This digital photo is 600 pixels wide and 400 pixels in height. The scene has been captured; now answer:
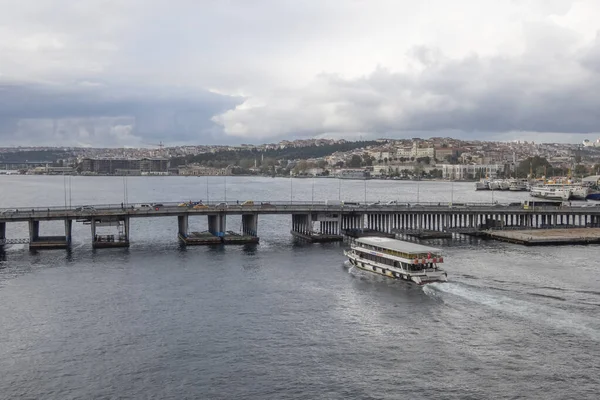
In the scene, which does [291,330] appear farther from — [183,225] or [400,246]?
[183,225]

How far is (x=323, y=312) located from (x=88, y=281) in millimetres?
17055

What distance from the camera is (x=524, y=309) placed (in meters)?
34.4

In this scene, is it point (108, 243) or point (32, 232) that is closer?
point (32, 232)

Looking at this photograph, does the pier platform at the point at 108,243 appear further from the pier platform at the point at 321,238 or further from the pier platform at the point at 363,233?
the pier platform at the point at 363,233

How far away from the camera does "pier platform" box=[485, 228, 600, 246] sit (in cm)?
6044

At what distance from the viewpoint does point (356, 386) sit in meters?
24.9

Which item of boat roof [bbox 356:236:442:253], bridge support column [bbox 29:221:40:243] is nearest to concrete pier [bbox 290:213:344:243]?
boat roof [bbox 356:236:442:253]

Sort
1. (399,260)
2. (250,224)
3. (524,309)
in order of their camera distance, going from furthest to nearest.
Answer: (250,224), (399,260), (524,309)

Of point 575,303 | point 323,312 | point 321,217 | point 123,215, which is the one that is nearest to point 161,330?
point 323,312

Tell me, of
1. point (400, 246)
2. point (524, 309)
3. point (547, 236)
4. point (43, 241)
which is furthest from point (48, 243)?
point (547, 236)

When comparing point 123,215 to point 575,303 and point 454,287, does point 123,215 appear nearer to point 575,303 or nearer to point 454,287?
point 454,287

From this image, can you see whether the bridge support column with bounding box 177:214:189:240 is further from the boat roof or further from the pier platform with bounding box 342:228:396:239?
the boat roof

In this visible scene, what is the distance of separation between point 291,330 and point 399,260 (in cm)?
1337

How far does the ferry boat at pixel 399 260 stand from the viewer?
41.3 metres
